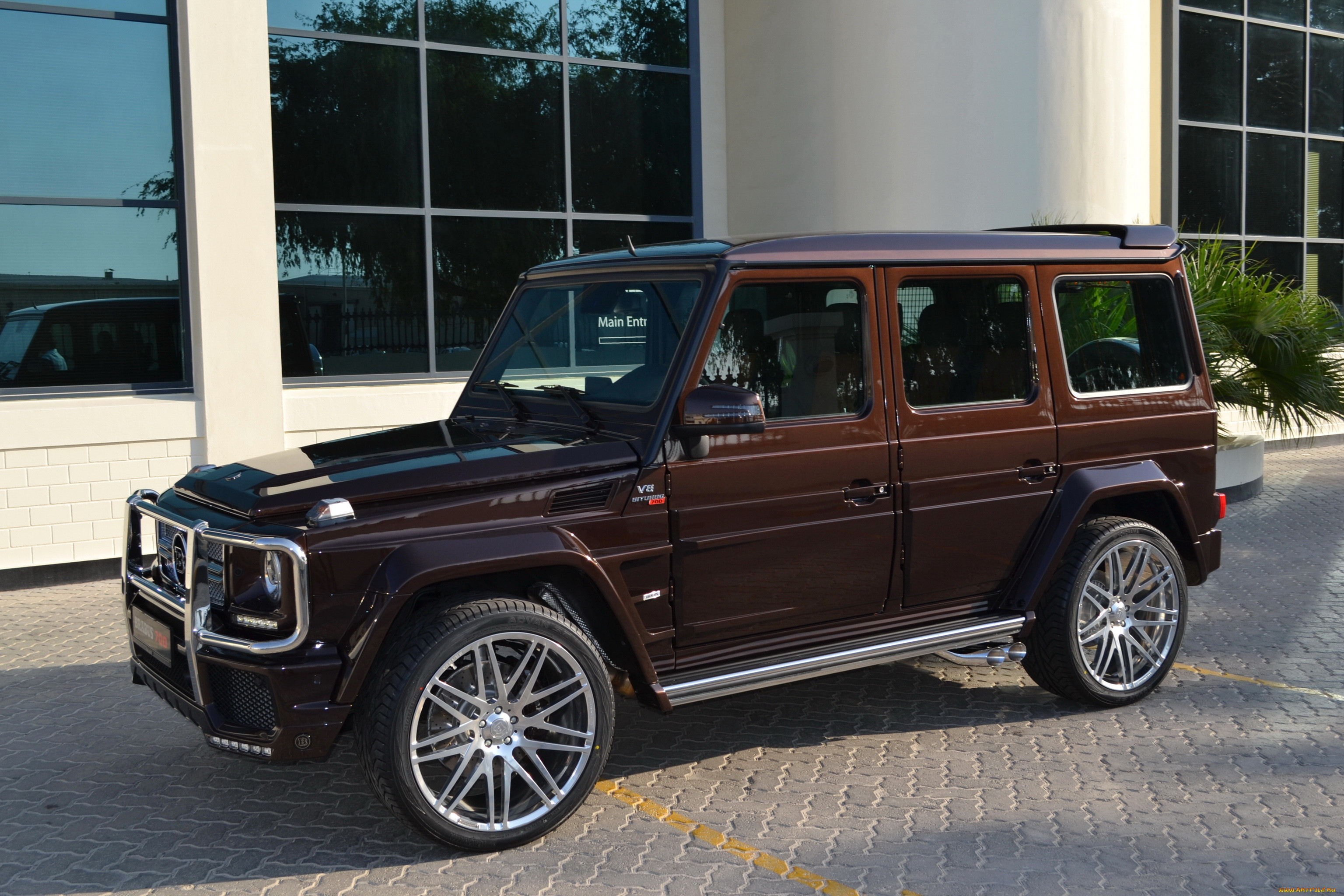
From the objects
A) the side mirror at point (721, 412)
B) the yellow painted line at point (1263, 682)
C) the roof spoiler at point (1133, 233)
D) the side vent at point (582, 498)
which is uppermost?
the roof spoiler at point (1133, 233)

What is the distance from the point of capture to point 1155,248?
18.8ft

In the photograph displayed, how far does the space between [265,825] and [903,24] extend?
9.86 metres

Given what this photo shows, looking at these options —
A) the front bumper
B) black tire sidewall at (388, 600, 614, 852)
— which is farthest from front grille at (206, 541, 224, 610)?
black tire sidewall at (388, 600, 614, 852)

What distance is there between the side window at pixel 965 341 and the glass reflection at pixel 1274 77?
1242 cm

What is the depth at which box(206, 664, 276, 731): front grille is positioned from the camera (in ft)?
12.8

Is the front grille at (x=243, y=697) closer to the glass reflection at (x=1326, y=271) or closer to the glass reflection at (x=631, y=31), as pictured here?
the glass reflection at (x=631, y=31)

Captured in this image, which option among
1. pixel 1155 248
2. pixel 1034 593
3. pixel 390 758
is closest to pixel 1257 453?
pixel 1155 248

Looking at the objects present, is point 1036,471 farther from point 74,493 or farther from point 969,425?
point 74,493

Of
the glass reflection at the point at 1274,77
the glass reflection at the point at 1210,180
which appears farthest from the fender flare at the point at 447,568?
the glass reflection at the point at 1274,77

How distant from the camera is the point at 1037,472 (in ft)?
17.3

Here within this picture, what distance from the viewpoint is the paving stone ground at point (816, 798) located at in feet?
13.0

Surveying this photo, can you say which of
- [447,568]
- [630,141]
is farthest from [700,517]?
[630,141]

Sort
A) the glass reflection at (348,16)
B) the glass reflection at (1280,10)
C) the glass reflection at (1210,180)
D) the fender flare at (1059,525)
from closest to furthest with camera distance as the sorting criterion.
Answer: the fender flare at (1059,525) → the glass reflection at (348,16) → the glass reflection at (1210,180) → the glass reflection at (1280,10)

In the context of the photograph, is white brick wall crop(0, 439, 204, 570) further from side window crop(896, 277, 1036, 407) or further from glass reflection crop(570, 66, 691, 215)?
side window crop(896, 277, 1036, 407)
